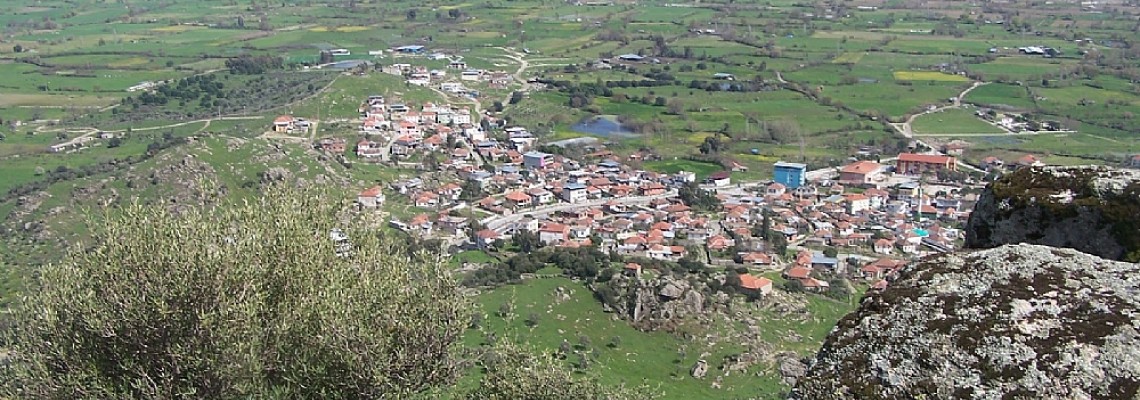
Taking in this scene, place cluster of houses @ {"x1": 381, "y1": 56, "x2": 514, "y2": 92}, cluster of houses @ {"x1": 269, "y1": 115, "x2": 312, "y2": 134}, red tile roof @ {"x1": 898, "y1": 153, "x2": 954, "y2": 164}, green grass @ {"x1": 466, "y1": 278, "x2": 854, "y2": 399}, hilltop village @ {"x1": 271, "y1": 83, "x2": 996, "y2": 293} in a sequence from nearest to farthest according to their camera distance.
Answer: green grass @ {"x1": 466, "y1": 278, "x2": 854, "y2": 399}
hilltop village @ {"x1": 271, "y1": 83, "x2": 996, "y2": 293}
red tile roof @ {"x1": 898, "y1": 153, "x2": 954, "y2": 164}
cluster of houses @ {"x1": 269, "y1": 115, "x2": 312, "y2": 134}
cluster of houses @ {"x1": 381, "y1": 56, "x2": 514, "y2": 92}

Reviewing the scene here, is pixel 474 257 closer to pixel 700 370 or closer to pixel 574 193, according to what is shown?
pixel 574 193

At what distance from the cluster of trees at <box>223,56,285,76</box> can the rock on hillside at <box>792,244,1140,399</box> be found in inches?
4500

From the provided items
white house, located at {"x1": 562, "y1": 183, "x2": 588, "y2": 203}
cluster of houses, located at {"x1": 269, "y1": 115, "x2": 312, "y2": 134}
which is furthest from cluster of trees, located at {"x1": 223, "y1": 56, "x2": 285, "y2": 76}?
white house, located at {"x1": 562, "y1": 183, "x2": 588, "y2": 203}

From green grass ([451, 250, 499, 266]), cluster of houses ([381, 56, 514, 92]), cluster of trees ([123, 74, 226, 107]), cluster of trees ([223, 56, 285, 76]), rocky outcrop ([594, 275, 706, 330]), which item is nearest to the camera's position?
rocky outcrop ([594, 275, 706, 330])

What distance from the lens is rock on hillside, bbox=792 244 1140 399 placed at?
37.0ft

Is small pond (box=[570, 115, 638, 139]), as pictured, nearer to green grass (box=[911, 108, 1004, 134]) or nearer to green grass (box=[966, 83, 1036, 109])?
green grass (box=[911, 108, 1004, 134])

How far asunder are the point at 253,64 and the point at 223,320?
11192 cm

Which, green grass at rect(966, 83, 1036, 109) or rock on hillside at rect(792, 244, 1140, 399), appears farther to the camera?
green grass at rect(966, 83, 1036, 109)

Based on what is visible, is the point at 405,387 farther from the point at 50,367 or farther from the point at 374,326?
the point at 50,367

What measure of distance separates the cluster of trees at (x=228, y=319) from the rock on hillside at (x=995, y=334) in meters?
6.41

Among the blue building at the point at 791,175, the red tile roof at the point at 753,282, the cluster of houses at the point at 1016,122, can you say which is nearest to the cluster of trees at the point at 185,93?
the blue building at the point at 791,175

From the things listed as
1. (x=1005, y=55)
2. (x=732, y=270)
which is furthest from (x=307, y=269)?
(x=1005, y=55)

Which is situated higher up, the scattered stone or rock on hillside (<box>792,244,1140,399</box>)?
rock on hillside (<box>792,244,1140,399</box>)

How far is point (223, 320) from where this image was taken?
1473 cm
